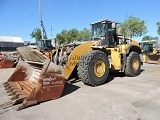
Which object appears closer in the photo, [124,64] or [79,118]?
[79,118]

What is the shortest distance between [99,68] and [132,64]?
2180mm

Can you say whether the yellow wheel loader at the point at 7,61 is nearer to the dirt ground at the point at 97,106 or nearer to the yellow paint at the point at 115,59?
the dirt ground at the point at 97,106

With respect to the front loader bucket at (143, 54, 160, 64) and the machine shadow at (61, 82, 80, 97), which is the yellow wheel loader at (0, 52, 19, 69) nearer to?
the machine shadow at (61, 82, 80, 97)

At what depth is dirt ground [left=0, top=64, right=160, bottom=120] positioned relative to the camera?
4.43 meters

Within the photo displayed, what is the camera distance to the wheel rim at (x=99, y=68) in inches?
286

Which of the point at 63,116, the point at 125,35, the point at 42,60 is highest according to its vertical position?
the point at 125,35

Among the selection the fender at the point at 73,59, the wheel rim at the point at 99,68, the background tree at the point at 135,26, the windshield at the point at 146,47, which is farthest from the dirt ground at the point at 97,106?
the background tree at the point at 135,26

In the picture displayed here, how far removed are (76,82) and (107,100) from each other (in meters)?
2.46

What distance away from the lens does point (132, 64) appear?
8.98 m

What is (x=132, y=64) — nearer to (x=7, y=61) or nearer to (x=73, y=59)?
(x=73, y=59)

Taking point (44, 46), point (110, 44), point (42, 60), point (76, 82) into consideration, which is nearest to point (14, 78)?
point (42, 60)

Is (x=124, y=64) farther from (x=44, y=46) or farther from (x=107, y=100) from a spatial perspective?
(x=44, y=46)

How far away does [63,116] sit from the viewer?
447 centimetres

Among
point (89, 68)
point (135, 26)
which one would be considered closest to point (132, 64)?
point (89, 68)
